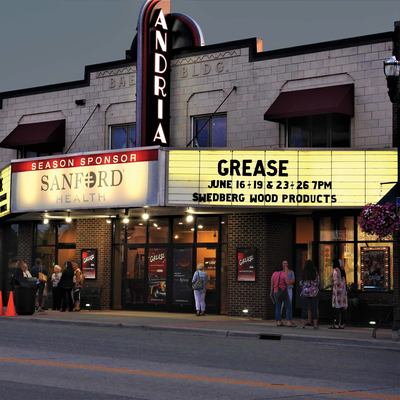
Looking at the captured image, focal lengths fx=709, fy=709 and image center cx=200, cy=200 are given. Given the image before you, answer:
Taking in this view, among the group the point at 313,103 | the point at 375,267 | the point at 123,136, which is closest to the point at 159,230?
the point at 123,136

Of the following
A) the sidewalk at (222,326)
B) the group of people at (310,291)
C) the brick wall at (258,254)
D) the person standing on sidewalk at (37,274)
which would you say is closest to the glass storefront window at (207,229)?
the brick wall at (258,254)

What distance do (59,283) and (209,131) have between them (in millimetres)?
7439

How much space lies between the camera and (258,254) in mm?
22953

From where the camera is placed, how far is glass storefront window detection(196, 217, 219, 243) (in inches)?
954

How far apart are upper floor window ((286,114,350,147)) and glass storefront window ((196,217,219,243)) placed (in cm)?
392

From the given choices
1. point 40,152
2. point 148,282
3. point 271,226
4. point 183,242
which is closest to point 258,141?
point 271,226

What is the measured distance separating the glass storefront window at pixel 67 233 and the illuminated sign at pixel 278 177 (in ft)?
25.3

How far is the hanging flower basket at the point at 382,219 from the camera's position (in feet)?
54.2

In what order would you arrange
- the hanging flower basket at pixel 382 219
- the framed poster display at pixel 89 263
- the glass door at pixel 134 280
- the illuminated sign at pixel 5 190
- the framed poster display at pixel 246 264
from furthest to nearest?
the framed poster display at pixel 89 263
the glass door at pixel 134 280
the illuminated sign at pixel 5 190
the framed poster display at pixel 246 264
the hanging flower basket at pixel 382 219

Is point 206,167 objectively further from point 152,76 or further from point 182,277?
point 182,277

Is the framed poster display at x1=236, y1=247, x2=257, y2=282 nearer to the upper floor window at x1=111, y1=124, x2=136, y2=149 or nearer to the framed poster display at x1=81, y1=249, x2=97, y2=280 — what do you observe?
the upper floor window at x1=111, y1=124, x2=136, y2=149

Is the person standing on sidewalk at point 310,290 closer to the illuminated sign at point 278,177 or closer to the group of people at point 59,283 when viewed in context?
the illuminated sign at point 278,177

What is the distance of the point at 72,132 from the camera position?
2694cm

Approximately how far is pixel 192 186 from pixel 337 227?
4.75m
